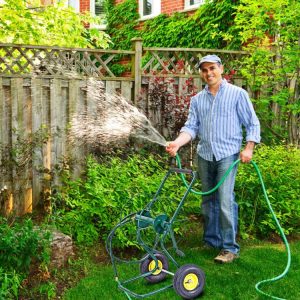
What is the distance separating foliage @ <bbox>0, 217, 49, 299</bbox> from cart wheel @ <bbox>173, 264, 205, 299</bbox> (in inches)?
44.4

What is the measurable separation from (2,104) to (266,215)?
3.27 m

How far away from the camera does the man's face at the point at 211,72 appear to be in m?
4.54

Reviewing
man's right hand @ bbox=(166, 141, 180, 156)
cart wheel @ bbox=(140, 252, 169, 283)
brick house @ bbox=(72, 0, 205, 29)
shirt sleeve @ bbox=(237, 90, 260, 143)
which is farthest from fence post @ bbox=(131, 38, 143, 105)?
brick house @ bbox=(72, 0, 205, 29)

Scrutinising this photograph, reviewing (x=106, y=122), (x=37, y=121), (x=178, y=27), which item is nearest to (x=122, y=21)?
(x=178, y=27)

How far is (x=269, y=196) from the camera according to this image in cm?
556

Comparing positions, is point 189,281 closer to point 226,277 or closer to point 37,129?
point 226,277

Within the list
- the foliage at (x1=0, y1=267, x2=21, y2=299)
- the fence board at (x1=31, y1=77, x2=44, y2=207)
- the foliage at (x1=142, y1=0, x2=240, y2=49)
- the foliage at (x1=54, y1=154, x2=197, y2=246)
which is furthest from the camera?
the foliage at (x1=142, y1=0, x2=240, y2=49)

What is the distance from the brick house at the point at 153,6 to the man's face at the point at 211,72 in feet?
29.2

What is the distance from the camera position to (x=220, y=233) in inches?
201

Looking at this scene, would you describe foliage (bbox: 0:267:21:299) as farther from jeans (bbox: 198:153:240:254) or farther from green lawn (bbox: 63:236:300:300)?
jeans (bbox: 198:153:240:254)

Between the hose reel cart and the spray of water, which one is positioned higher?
the spray of water

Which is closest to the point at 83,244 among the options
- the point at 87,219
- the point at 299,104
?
the point at 87,219

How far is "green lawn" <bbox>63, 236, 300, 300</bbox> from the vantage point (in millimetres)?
4227

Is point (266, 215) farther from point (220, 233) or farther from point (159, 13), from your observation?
point (159, 13)
